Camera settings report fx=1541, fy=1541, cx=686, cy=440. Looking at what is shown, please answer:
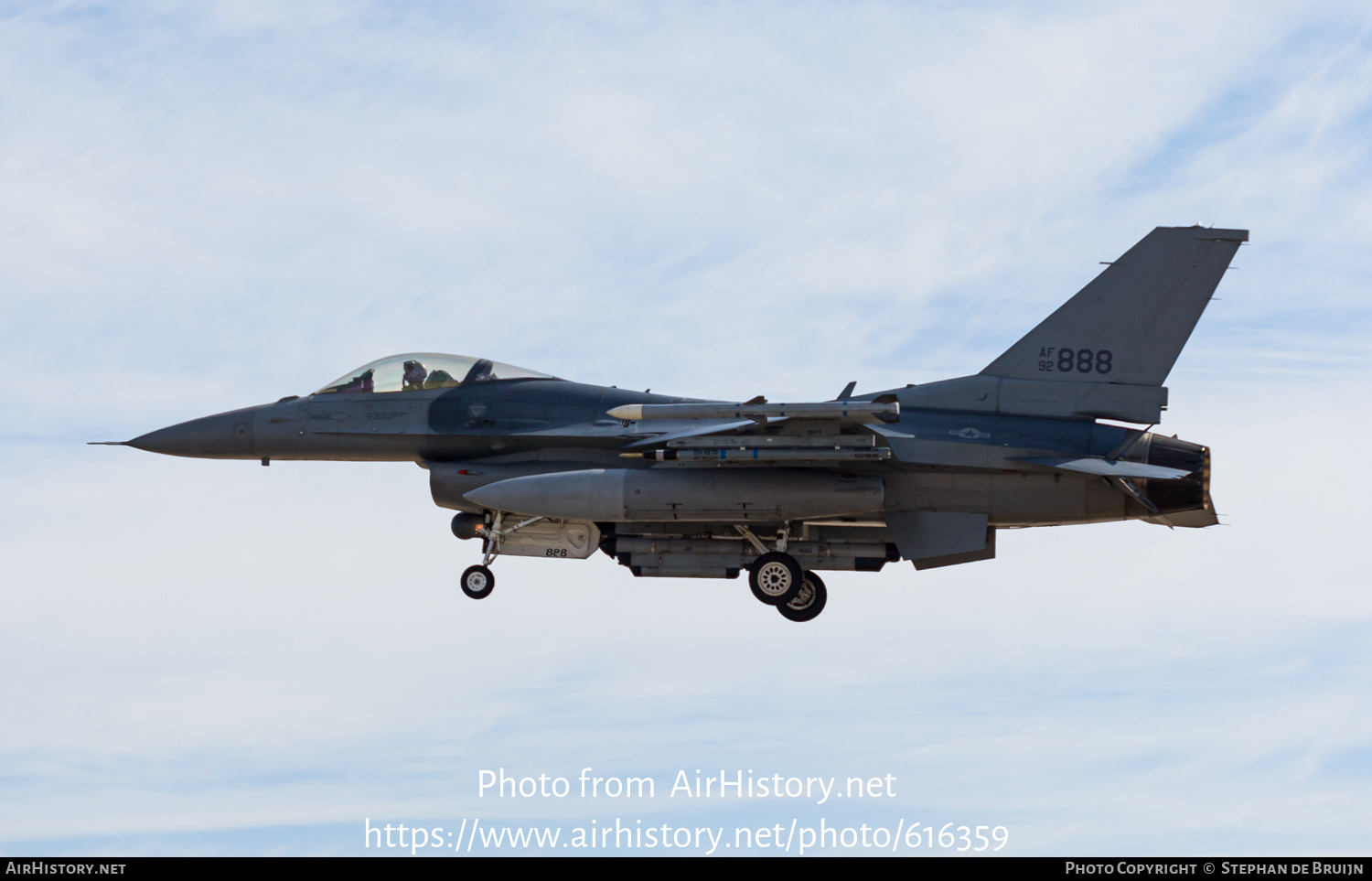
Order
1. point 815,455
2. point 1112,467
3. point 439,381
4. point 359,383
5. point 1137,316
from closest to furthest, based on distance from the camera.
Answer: point 815,455 → point 1112,467 → point 1137,316 → point 439,381 → point 359,383

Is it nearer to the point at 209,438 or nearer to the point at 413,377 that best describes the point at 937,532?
the point at 413,377

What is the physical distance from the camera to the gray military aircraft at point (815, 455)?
631 inches

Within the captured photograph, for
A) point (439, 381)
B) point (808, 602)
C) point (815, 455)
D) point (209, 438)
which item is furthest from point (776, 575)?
point (209, 438)

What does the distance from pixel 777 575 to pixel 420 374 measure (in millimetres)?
4744

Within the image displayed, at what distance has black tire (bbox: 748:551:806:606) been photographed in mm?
16625

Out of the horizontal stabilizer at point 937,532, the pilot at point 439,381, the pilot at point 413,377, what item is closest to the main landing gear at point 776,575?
the horizontal stabilizer at point 937,532

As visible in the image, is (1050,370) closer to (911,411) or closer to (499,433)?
(911,411)


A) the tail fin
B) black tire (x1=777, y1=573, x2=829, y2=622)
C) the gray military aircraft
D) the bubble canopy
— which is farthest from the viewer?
the bubble canopy

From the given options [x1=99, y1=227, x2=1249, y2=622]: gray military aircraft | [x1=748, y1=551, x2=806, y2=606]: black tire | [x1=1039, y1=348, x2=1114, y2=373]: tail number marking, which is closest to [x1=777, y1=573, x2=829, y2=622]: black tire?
[x1=99, y1=227, x2=1249, y2=622]: gray military aircraft

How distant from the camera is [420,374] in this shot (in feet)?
58.2

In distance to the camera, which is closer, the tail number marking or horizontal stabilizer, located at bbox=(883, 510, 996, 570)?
horizontal stabilizer, located at bbox=(883, 510, 996, 570)

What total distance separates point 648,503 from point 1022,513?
396cm

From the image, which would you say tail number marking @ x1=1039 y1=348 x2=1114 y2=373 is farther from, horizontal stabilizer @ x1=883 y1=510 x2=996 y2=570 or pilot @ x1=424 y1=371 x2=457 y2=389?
pilot @ x1=424 y1=371 x2=457 y2=389

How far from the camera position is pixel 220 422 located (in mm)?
17984
